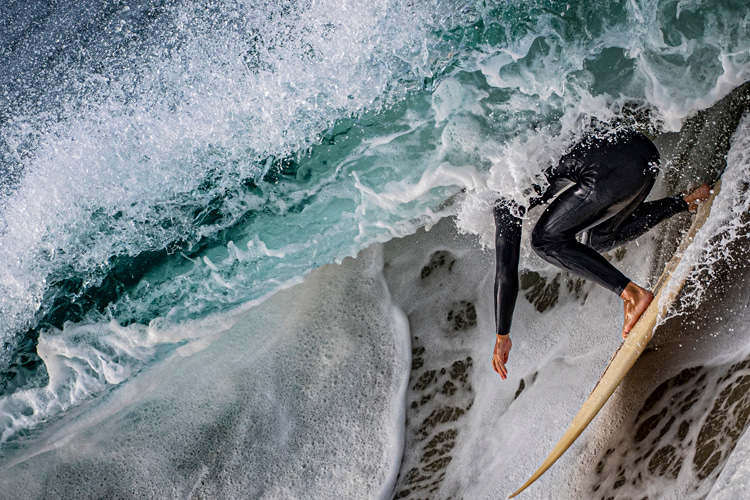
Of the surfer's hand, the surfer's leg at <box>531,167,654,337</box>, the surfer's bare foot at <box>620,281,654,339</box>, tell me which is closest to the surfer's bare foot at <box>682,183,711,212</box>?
the surfer's leg at <box>531,167,654,337</box>

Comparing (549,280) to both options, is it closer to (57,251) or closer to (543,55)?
(543,55)

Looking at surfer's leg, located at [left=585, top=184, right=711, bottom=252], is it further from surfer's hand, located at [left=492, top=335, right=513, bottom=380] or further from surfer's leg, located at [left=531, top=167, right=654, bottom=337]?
surfer's hand, located at [left=492, top=335, right=513, bottom=380]

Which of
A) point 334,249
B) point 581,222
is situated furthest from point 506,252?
point 334,249

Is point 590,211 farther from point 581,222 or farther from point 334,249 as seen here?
point 334,249

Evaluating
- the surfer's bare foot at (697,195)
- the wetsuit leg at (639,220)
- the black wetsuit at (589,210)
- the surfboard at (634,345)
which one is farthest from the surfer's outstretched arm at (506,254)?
Answer: the surfer's bare foot at (697,195)

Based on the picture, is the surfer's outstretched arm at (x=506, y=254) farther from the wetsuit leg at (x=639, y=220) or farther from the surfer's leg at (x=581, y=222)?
the wetsuit leg at (x=639, y=220)

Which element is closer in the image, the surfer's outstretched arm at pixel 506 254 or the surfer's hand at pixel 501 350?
the surfer's outstretched arm at pixel 506 254

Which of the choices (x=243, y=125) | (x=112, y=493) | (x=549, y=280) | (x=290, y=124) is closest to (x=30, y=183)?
(x=243, y=125)
